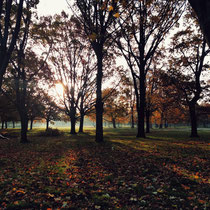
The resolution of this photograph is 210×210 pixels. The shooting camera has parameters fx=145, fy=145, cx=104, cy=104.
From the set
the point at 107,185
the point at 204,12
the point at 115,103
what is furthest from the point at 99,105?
the point at 115,103

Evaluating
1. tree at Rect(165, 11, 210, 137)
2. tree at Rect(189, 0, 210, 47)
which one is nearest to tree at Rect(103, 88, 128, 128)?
tree at Rect(165, 11, 210, 137)

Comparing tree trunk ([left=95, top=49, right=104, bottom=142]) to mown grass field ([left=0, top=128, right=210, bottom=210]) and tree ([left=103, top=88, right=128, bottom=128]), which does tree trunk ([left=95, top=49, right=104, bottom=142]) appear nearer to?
mown grass field ([left=0, top=128, right=210, bottom=210])

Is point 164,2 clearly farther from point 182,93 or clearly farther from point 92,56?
point 92,56

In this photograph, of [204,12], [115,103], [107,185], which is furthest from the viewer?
[115,103]

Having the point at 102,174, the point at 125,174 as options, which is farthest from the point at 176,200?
the point at 102,174

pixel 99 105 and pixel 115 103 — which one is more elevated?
pixel 115 103

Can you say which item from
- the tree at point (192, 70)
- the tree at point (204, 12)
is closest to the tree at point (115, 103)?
the tree at point (192, 70)

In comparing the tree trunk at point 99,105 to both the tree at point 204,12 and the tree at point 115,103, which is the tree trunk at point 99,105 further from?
the tree at point 115,103

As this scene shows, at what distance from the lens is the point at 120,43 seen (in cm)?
1944

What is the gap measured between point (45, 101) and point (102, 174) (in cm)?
2904

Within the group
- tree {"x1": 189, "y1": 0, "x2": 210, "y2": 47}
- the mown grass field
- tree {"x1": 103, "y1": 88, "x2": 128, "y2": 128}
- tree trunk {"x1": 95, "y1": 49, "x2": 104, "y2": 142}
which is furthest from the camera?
tree {"x1": 103, "y1": 88, "x2": 128, "y2": 128}

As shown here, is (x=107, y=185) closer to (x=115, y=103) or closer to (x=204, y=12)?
(x=204, y=12)

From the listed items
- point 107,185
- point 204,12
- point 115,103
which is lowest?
point 107,185

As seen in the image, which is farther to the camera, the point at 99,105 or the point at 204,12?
the point at 99,105
